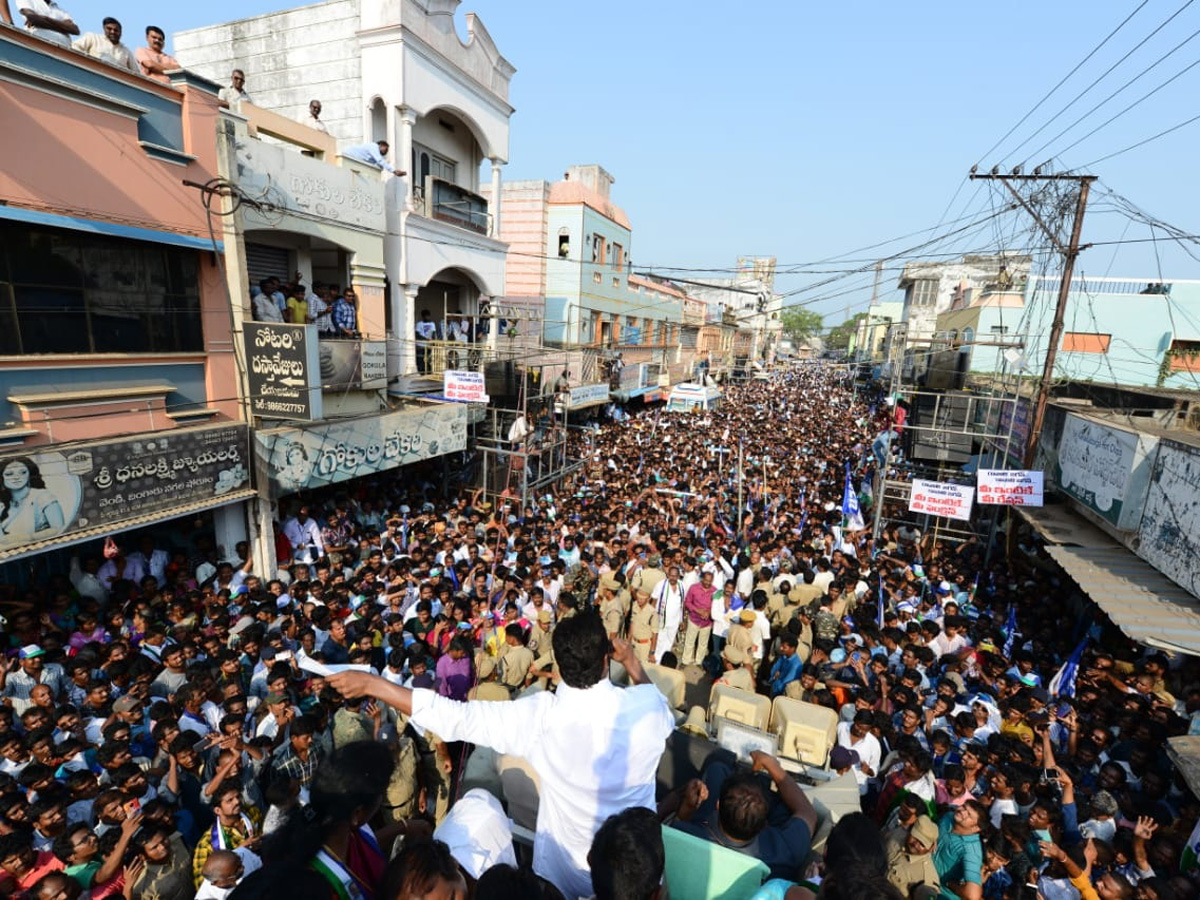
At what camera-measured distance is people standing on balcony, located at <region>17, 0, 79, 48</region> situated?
6672 millimetres

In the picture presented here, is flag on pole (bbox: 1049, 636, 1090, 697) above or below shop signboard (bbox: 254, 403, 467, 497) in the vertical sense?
below

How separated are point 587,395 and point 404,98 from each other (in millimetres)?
10712

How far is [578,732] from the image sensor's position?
2354mm

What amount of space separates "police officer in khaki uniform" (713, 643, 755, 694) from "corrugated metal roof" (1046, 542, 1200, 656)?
3.89 metres

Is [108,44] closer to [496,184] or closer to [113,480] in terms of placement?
[113,480]

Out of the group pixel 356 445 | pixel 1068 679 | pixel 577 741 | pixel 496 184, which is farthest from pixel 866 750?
pixel 496 184

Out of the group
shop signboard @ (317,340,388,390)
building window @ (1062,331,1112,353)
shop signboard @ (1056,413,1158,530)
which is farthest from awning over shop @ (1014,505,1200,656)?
building window @ (1062,331,1112,353)

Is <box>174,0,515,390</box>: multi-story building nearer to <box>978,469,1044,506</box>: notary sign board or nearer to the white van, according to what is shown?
the white van

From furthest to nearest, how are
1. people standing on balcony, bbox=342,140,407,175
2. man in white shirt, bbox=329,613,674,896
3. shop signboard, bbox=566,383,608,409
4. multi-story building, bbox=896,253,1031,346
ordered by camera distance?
multi-story building, bbox=896,253,1031,346
shop signboard, bbox=566,383,608,409
people standing on balcony, bbox=342,140,407,175
man in white shirt, bbox=329,613,674,896

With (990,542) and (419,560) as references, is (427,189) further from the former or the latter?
(990,542)

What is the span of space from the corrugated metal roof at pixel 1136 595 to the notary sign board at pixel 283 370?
34.3ft

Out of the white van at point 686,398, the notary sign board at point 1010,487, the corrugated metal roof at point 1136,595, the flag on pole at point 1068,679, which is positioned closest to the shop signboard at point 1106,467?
the corrugated metal roof at point 1136,595

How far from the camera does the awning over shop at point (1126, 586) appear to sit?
6070mm

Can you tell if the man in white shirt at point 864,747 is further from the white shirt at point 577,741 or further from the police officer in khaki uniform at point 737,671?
the white shirt at point 577,741
